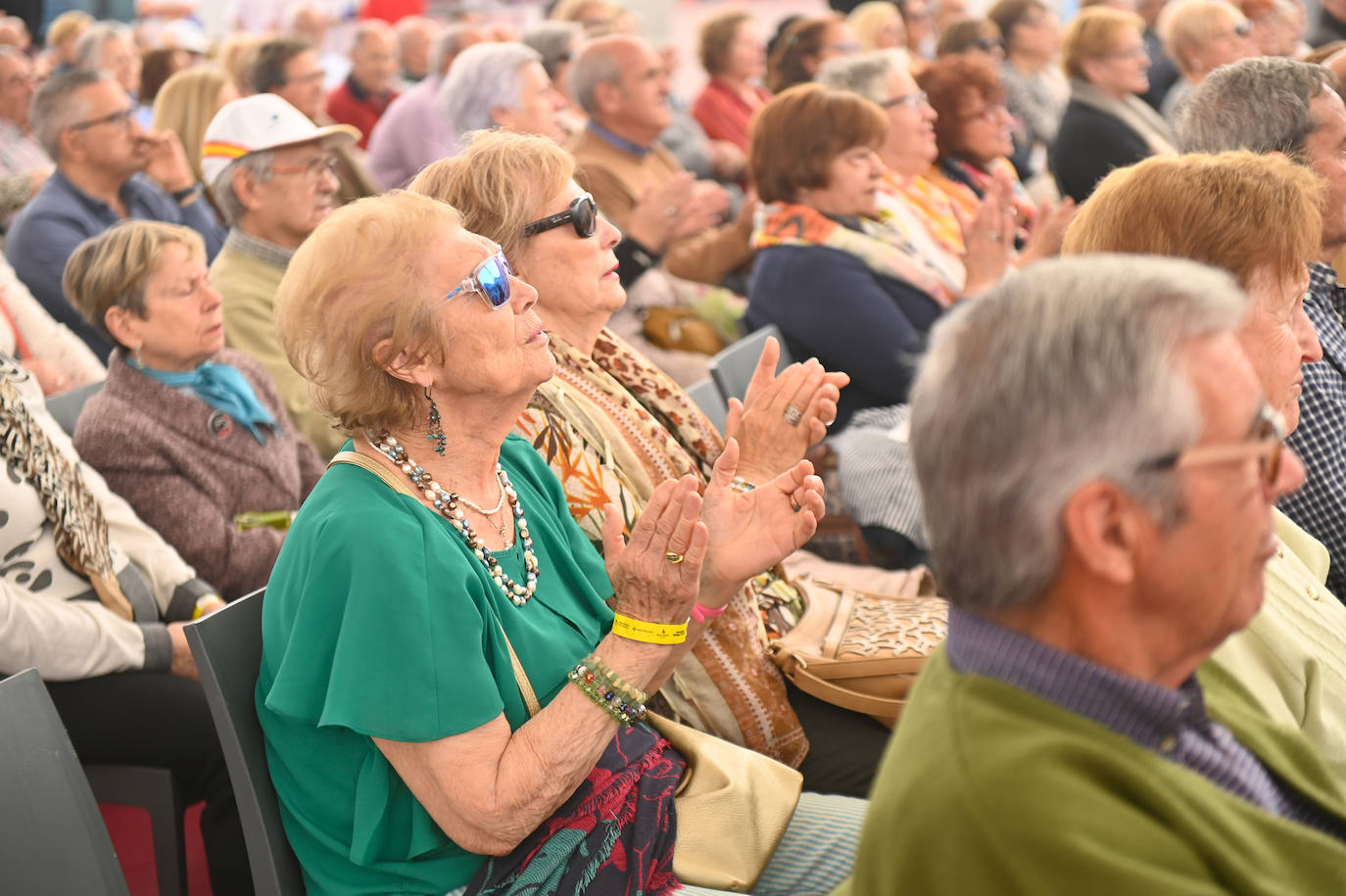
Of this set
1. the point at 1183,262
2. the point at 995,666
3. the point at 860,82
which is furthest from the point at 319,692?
the point at 860,82

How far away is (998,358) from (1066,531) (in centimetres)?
15

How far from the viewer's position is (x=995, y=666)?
103cm

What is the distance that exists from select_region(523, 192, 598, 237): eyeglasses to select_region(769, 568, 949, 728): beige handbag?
80 centimetres

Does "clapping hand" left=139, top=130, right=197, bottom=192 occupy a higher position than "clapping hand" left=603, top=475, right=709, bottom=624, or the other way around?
"clapping hand" left=603, top=475, right=709, bottom=624

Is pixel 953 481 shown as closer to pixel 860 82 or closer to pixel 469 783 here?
pixel 469 783

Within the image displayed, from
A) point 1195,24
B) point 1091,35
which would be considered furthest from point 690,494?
point 1195,24

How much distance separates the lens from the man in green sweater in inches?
37.5

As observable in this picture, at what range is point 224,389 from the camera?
2768 millimetres

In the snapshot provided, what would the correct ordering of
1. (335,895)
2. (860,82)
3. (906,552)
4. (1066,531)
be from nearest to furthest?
1. (1066,531)
2. (335,895)
3. (906,552)
4. (860,82)

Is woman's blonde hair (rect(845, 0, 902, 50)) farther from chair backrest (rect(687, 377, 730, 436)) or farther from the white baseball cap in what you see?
chair backrest (rect(687, 377, 730, 436))

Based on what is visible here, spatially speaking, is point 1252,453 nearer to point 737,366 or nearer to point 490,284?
point 490,284

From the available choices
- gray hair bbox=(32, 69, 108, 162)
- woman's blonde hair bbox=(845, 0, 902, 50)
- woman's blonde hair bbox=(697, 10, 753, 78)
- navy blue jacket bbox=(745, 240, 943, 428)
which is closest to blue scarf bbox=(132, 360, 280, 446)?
navy blue jacket bbox=(745, 240, 943, 428)

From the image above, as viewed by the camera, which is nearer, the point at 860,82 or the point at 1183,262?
the point at 1183,262

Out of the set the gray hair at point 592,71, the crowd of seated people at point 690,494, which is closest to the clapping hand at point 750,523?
the crowd of seated people at point 690,494
